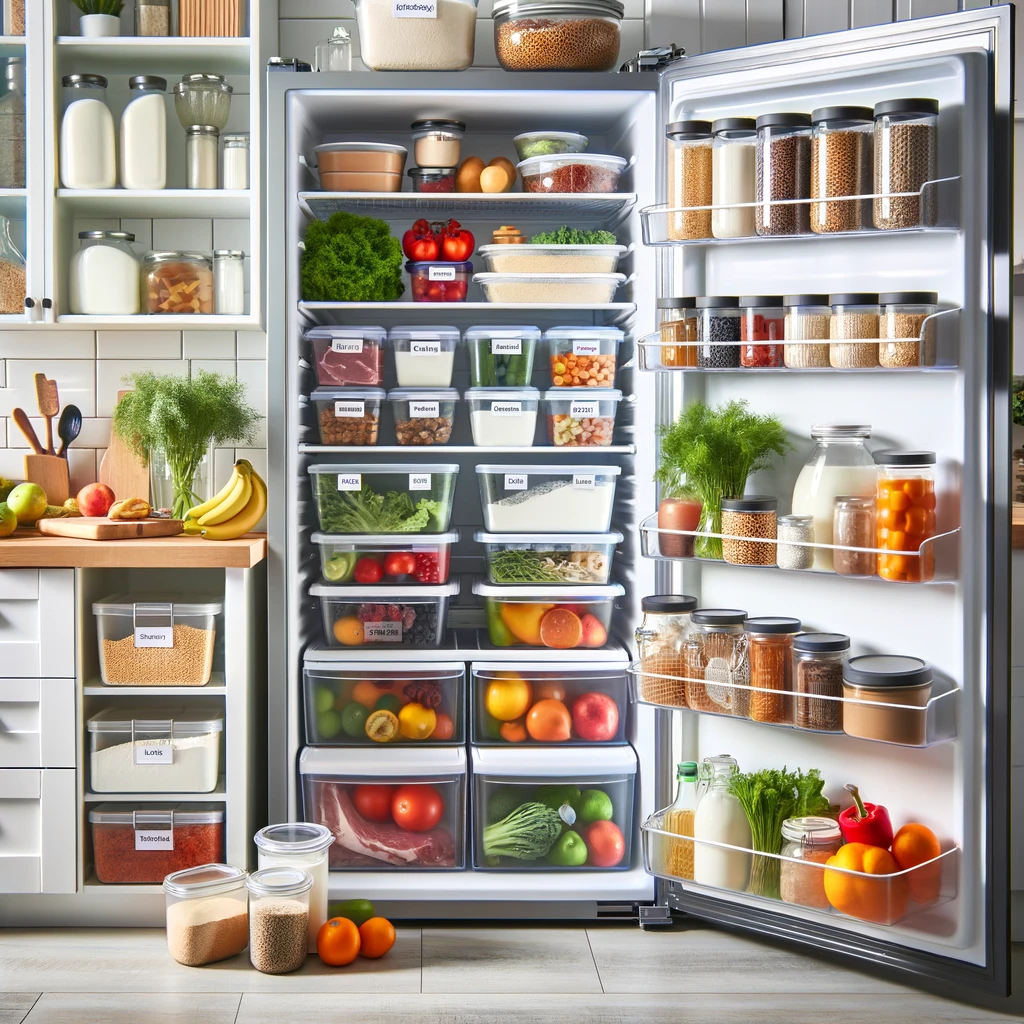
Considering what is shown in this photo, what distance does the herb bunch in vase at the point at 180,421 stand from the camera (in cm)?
286

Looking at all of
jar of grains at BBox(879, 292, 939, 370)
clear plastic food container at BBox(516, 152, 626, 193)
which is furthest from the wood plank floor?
clear plastic food container at BBox(516, 152, 626, 193)

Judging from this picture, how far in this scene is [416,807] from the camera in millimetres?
2695

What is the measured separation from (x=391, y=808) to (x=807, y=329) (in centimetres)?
157

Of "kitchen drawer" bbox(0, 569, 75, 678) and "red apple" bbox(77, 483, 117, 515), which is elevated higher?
"red apple" bbox(77, 483, 117, 515)

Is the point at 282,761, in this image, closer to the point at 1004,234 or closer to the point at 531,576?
the point at 531,576

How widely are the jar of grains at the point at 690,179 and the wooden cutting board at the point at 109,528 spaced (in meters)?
1.49

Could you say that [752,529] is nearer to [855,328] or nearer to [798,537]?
[798,537]

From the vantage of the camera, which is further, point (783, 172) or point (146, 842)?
point (146, 842)

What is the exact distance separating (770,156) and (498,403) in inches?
35.0

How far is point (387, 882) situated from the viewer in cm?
266

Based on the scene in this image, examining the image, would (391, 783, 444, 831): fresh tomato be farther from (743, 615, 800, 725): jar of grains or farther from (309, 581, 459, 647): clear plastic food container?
(743, 615, 800, 725): jar of grains

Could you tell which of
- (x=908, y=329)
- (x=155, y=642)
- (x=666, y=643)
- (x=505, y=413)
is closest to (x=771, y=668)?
(x=666, y=643)

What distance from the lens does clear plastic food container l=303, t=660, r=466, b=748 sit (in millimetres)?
2725

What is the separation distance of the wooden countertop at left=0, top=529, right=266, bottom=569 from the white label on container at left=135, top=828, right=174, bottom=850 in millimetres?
667
